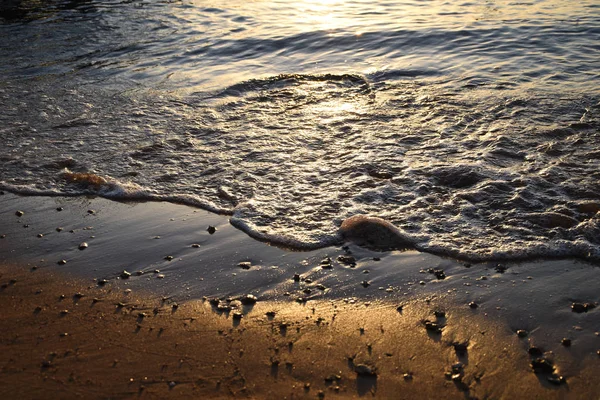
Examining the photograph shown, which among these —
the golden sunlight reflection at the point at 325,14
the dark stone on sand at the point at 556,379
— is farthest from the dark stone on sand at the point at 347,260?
the golden sunlight reflection at the point at 325,14

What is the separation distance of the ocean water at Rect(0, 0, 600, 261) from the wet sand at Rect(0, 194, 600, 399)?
16.2 inches

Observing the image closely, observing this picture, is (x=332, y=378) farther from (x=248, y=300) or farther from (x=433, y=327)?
(x=248, y=300)

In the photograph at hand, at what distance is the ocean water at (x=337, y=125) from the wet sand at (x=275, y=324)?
41cm

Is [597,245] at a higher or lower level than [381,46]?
lower

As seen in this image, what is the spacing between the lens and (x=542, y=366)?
268 centimetres

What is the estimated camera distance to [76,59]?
9539 mm

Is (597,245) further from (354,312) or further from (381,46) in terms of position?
(381,46)

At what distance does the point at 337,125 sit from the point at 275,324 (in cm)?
342

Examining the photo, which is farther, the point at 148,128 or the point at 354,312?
the point at 148,128

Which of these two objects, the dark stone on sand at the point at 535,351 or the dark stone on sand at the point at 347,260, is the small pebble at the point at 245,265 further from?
the dark stone on sand at the point at 535,351

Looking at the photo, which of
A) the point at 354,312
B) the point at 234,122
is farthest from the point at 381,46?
the point at 354,312

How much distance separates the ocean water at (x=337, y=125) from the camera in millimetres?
4238

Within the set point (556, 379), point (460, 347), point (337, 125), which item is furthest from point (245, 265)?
point (337, 125)

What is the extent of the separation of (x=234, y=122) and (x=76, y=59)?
15.2 ft
